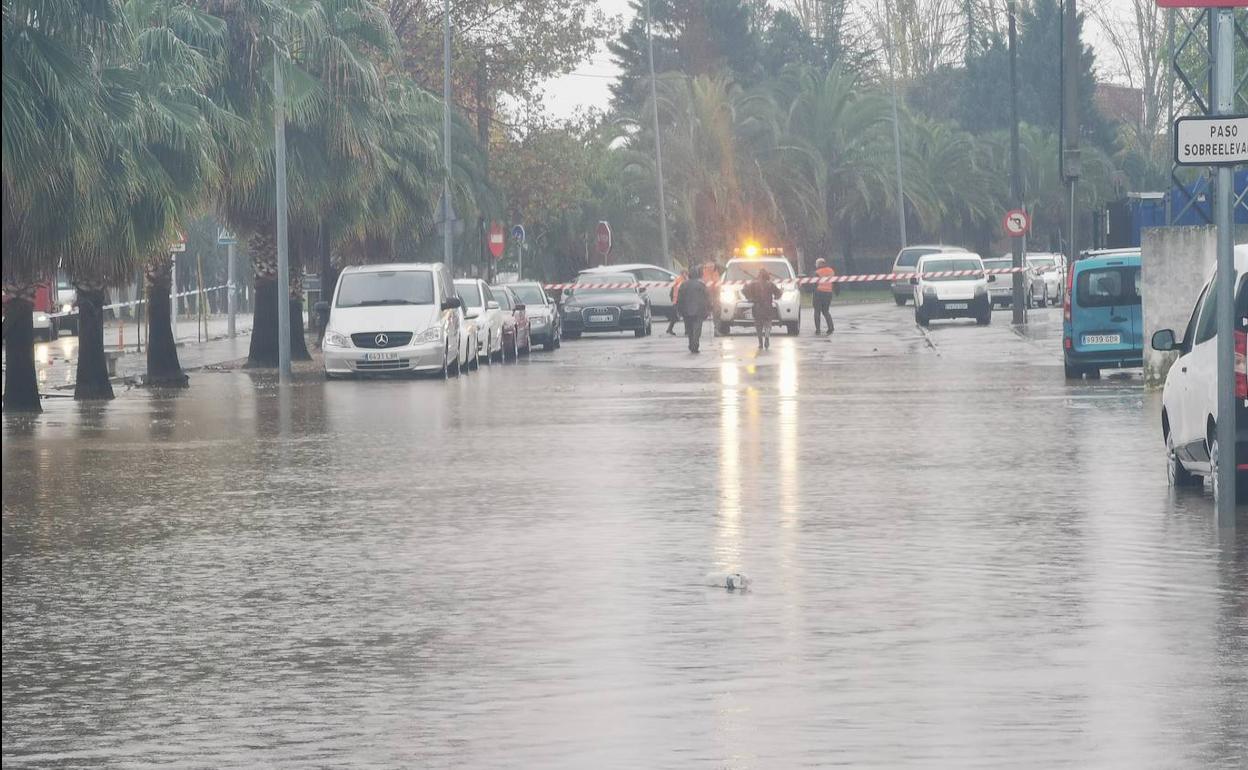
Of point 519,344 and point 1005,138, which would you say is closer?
point 519,344

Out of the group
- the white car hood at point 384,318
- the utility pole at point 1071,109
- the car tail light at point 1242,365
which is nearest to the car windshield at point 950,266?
the utility pole at point 1071,109

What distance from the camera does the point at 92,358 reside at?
32094 millimetres

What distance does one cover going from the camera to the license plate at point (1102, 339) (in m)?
32.2

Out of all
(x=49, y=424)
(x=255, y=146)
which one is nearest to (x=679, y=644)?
(x=49, y=424)

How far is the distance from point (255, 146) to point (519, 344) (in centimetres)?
1088

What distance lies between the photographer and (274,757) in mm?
7445

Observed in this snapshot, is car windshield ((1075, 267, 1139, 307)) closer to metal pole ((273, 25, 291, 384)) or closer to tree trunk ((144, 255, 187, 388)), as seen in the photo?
metal pole ((273, 25, 291, 384))

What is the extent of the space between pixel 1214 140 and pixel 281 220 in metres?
27.4

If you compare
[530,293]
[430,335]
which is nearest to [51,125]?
[430,335]

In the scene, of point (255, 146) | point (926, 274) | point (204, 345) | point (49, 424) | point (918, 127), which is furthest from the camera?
point (918, 127)

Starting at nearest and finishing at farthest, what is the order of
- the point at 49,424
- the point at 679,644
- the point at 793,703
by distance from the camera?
the point at 793,703 < the point at 679,644 < the point at 49,424

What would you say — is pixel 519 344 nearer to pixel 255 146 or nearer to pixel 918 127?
pixel 255 146

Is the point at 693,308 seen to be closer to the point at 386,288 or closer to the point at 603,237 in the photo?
the point at 386,288

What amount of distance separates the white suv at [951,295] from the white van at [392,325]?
21669mm
